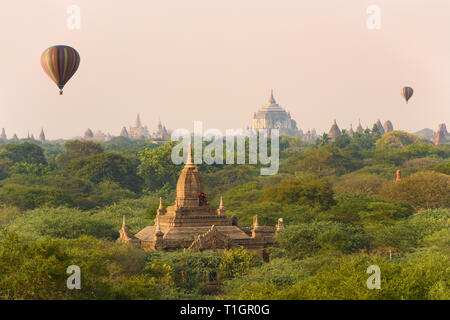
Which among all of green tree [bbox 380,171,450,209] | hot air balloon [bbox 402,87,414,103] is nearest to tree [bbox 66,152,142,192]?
hot air balloon [bbox 402,87,414,103]

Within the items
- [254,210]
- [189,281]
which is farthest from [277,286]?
[254,210]

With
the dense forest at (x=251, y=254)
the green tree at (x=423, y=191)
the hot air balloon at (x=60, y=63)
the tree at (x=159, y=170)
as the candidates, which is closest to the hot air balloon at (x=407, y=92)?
the dense forest at (x=251, y=254)

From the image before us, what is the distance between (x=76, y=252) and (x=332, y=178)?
85323 millimetres

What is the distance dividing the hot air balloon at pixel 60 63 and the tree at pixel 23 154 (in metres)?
87.6

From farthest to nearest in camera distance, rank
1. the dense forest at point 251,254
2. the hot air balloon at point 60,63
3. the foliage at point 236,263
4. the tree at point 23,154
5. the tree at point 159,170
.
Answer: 1. the tree at point 23,154
2. the tree at point 159,170
3. the hot air balloon at point 60,63
4. the foliage at point 236,263
5. the dense forest at point 251,254

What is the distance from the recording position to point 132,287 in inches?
1975

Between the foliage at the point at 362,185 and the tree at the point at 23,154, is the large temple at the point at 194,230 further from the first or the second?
the tree at the point at 23,154

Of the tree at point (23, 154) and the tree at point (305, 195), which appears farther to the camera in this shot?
the tree at point (23, 154)

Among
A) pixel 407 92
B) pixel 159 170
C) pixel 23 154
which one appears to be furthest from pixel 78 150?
pixel 407 92

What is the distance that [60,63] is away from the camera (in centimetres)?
8162

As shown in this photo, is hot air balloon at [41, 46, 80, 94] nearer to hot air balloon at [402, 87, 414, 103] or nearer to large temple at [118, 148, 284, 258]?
large temple at [118, 148, 284, 258]

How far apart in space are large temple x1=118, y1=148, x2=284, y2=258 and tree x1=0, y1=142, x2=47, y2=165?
103m

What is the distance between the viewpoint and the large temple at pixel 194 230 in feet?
210

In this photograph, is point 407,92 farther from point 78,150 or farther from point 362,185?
point 78,150
